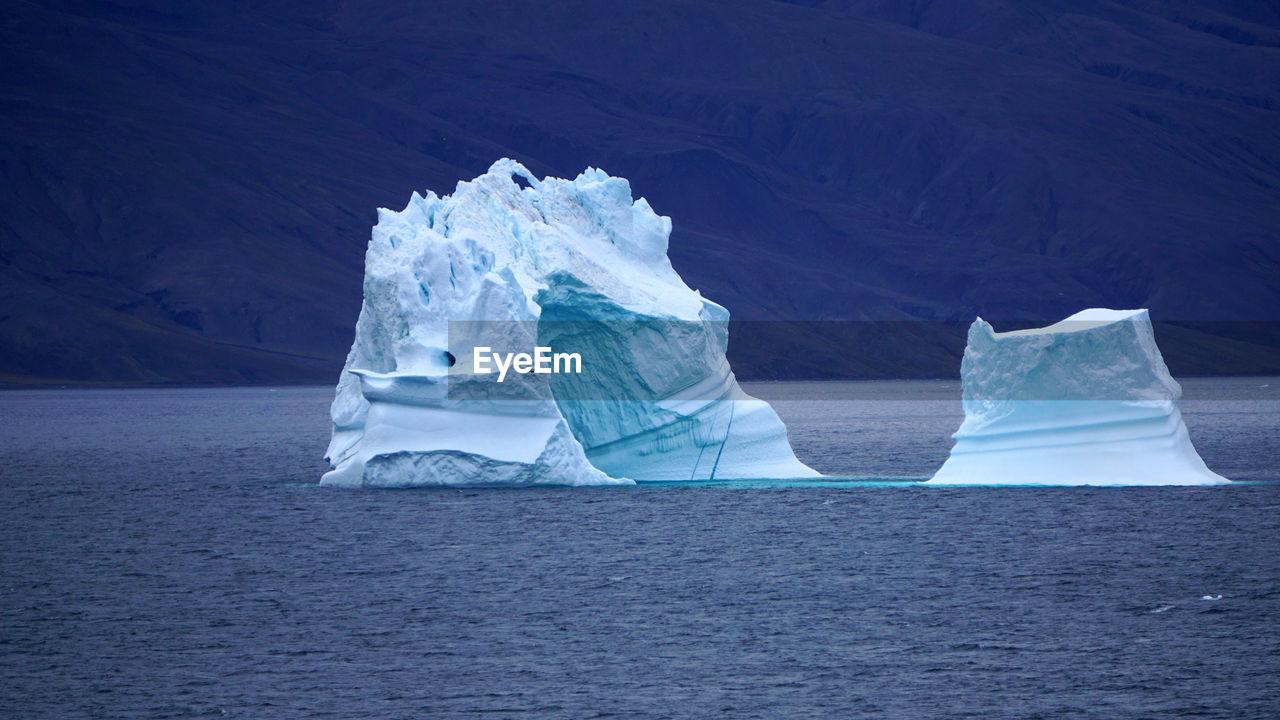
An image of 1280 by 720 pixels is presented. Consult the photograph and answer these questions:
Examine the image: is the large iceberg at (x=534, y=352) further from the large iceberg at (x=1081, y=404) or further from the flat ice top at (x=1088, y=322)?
the flat ice top at (x=1088, y=322)

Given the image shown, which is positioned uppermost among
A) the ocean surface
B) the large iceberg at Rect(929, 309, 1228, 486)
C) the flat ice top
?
the flat ice top

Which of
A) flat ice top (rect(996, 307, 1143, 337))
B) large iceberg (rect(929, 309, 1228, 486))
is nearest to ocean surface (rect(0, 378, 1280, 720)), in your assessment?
large iceberg (rect(929, 309, 1228, 486))

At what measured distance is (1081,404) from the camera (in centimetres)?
2570

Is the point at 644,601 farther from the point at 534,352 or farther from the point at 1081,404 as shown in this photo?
the point at 1081,404

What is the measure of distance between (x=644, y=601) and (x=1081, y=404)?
991 centimetres

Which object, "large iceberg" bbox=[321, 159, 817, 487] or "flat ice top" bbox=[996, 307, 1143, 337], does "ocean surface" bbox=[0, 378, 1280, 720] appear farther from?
"flat ice top" bbox=[996, 307, 1143, 337]

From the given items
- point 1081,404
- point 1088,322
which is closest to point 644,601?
point 1081,404

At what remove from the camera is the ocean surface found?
13.8 meters

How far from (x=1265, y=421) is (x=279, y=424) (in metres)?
39.6

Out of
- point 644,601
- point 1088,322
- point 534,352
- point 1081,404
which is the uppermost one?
point 1088,322

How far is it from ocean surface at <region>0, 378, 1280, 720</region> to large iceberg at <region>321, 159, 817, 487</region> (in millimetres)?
982

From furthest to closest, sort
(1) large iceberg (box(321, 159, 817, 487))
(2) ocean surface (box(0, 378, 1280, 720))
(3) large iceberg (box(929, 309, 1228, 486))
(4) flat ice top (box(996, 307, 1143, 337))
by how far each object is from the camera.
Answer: (1) large iceberg (box(321, 159, 817, 487)), (4) flat ice top (box(996, 307, 1143, 337)), (3) large iceberg (box(929, 309, 1228, 486)), (2) ocean surface (box(0, 378, 1280, 720))

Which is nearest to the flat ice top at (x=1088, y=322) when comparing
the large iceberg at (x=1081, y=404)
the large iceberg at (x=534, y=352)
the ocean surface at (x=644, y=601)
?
the large iceberg at (x=1081, y=404)

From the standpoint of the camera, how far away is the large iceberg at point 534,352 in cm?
2592
